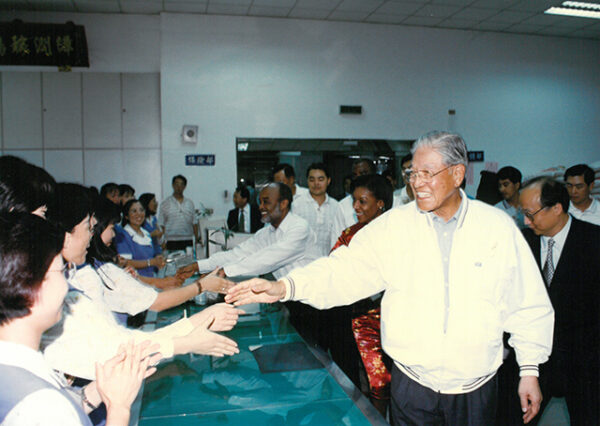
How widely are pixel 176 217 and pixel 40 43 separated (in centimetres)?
322

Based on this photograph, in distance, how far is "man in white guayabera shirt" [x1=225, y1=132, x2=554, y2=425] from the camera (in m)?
1.50

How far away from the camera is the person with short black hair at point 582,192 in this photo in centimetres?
343

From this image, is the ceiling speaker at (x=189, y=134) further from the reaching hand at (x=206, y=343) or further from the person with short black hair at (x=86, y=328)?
the reaching hand at (x=206, y=343)

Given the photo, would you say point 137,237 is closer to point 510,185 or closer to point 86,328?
point 86,328

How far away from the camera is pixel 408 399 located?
1584 millimetres

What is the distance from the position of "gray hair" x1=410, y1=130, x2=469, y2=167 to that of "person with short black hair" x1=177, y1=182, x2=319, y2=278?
144 cm

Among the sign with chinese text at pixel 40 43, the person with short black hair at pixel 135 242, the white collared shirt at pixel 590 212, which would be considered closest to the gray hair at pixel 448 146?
the white collared shirt at pixel 590 212

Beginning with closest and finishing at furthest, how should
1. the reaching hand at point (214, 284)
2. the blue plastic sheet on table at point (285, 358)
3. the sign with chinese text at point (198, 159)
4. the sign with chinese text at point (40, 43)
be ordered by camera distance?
the blue plastic sheet on table at point (285, 358) < the reaching hand at point (214, 284) < the sign with chinese text at point (40, 43) < the sign with chinese text at point (198, 159)

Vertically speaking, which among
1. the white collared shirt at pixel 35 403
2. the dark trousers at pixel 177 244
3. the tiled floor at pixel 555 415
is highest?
the white collared shirt at pixel 35 403

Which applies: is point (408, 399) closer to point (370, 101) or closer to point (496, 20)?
point (370, 101)

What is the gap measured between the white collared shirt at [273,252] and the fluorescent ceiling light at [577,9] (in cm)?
627

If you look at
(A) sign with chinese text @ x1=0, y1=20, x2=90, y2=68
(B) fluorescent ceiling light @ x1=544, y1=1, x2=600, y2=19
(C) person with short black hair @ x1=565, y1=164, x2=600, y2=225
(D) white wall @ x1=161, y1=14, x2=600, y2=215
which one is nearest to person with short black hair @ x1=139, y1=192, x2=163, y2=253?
(D) white wall @ x1=161, y1=14, x2=600, y2=215

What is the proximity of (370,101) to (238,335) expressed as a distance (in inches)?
233

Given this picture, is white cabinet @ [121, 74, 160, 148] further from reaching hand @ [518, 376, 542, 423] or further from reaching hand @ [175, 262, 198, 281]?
reaching hand @ [518, 376, 542, 423]
